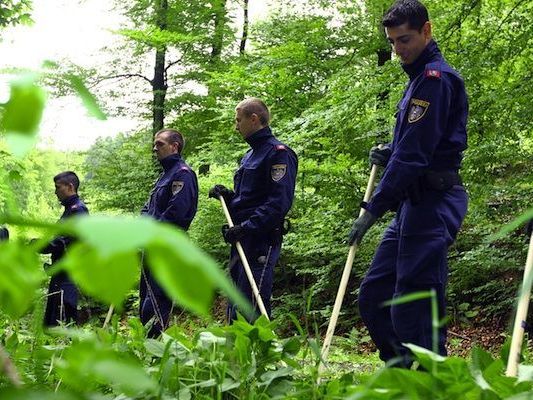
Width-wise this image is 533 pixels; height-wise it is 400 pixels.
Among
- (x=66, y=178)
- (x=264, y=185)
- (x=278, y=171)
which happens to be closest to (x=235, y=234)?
(x=264, y=185)

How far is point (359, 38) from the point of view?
41.1 feet

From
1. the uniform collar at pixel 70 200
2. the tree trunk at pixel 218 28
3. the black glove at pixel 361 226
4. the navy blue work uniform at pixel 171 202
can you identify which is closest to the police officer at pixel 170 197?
the navy blue work uniform at pixel 171 202

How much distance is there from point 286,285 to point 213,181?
89.2 inches

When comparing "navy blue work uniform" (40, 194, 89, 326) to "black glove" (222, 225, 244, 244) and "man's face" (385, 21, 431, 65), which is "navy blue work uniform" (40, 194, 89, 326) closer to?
"black glove" (222, 225, 244, 244)

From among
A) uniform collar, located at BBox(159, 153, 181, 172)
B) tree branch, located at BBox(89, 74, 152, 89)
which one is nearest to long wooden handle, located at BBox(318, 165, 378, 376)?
uniform collar, located at BBox(159, 153, 181, 172)

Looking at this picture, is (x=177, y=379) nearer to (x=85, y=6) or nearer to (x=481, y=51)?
(x=481, y=51)

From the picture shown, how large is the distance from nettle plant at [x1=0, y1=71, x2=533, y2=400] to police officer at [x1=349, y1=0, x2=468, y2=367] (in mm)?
1358

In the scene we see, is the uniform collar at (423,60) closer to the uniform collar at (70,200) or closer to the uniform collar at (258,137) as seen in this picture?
the uniform collar at (258,137)

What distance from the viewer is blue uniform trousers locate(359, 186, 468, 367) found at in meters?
3.32

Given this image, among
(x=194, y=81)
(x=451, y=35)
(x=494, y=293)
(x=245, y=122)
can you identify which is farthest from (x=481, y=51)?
(x=194, y=81)

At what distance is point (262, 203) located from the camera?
18.1 feet

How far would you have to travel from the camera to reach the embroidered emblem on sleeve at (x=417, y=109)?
339 cm

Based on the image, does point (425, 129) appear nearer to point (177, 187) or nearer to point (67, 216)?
point (177, 187)

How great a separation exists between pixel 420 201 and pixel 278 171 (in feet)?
6.69
